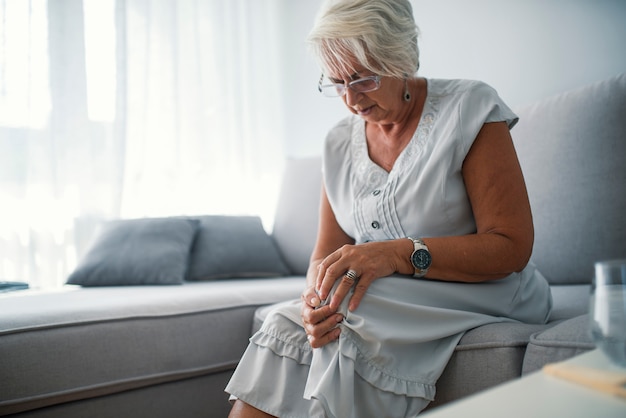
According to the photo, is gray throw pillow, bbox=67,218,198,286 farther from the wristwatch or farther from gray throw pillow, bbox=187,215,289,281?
the wristwatch

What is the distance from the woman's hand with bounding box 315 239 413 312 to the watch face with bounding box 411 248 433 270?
12mm

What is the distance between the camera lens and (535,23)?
188 cm

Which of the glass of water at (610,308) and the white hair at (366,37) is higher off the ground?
the white hair at (366,37)

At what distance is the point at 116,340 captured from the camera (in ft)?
4.62

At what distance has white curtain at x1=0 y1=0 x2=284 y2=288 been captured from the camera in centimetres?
240

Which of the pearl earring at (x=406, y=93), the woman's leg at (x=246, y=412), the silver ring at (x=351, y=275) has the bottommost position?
the woman's leg at (x=246, y=412)

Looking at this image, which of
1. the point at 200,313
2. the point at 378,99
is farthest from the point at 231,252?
the point at 378,99

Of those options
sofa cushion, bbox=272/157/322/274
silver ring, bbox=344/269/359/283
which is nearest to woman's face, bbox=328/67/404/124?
silver ring, bbox=344/269/359/283

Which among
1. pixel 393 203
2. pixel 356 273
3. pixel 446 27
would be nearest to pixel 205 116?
pixel 446 27

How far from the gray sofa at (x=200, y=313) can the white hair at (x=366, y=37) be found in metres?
0.58

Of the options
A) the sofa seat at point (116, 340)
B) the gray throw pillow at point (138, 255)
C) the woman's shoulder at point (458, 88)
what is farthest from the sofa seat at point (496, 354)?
the gray throw pillow at point (138, 255)

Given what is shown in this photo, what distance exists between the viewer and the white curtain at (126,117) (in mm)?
2402

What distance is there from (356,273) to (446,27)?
1554 millimetres

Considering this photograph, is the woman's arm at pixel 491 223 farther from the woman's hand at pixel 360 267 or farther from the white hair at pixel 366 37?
the white hair at pixel 366 37
